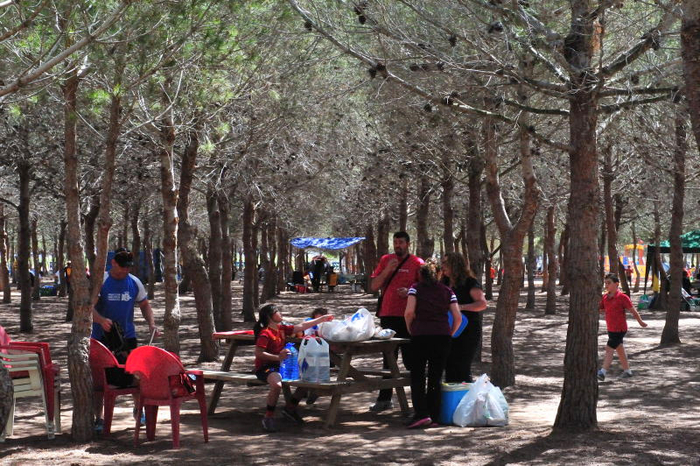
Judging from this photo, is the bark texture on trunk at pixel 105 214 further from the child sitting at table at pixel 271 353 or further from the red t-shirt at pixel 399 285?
the red t-shirt at pixel 399 285

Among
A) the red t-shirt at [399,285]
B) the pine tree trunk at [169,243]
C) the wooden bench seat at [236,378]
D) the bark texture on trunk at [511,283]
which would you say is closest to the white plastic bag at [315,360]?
the wooden bench seat at [236,378]

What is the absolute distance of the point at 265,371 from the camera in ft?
29.3

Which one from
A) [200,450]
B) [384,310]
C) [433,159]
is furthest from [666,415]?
[433,159]

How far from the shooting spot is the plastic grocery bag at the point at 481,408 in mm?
8758

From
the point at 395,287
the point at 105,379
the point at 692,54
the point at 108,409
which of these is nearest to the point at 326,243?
the point at 395,287

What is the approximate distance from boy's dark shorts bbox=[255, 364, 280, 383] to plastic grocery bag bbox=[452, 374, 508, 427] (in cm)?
175

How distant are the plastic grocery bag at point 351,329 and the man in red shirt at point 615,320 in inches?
179

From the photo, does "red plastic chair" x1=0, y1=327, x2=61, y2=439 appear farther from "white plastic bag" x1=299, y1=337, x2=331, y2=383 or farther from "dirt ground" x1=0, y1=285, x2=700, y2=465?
"white plastic bag" x1=299, y1=337, x2=331, y2=383

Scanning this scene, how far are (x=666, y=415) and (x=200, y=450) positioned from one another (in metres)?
4.78

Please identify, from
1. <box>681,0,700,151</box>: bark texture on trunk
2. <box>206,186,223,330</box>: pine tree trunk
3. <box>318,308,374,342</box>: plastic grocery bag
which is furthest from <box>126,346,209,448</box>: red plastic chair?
<box>206,186,223,330</box>: pine tree trunk

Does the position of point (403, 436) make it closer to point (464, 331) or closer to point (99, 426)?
point (464, 331)

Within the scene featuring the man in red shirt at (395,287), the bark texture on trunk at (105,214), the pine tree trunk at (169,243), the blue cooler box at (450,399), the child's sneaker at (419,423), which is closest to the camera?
the bark texture on trunk at (105,214)

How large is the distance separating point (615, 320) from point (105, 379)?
279 inches

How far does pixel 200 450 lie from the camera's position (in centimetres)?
754
